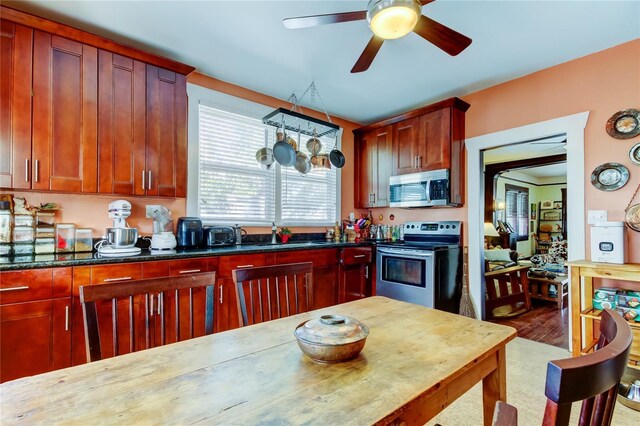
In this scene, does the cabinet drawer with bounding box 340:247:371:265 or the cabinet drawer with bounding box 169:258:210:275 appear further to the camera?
the cabinet drawer with bounding box 340:247:371:265

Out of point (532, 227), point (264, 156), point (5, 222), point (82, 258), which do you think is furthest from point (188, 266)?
point (532, 227)

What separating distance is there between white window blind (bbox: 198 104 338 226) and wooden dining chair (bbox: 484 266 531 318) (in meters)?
2.31

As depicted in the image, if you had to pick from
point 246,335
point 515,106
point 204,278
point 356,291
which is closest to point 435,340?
point 246,335

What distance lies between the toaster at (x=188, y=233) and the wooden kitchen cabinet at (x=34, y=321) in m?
0.95

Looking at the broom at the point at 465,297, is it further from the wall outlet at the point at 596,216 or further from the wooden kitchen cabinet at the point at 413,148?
the wall outlet at the point at 596,216

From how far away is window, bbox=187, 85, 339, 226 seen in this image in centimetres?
306

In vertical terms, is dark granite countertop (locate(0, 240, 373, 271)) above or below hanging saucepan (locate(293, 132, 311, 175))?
below

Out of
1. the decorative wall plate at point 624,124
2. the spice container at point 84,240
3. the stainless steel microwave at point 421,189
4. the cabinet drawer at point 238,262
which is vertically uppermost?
the decorative wall plate at point 624,124

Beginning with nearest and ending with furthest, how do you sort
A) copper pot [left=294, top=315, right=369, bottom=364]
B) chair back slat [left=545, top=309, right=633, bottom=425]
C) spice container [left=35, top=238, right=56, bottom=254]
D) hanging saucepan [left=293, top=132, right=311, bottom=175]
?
chair back slat [left=545, top=309, right=633, bottom=425] → copper pot [left=294, top=315, right=369, bottom=364] → spice container [left=35, top=238, right=56, bottom=254] → hanging saucepan [left=293, top=132, right=311, bottom=175]

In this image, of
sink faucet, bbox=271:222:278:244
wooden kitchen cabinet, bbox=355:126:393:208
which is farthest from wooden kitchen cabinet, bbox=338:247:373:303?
wooden kitchen cabinet, bbox=355:126:393:208

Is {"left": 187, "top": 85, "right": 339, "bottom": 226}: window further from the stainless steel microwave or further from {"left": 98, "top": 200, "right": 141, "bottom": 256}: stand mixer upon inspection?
the stainless steel microwave

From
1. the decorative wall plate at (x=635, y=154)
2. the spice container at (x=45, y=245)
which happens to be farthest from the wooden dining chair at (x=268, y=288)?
the decorative wall plate at (x=635, y=154)

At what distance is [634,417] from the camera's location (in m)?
1.82

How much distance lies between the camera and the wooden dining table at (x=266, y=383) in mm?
667
